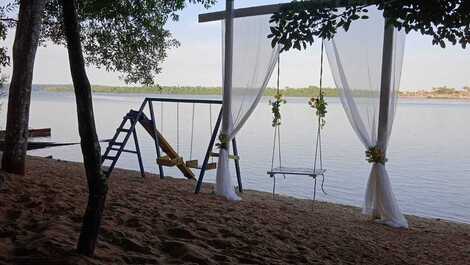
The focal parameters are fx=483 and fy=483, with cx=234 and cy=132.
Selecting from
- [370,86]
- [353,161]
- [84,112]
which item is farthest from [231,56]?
[353,161]

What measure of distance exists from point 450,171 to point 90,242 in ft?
36.1

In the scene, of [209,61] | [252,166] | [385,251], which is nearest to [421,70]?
[252,166]

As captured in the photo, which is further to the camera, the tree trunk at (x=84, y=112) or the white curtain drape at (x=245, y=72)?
the white curtain drape at (x=245, y=72)

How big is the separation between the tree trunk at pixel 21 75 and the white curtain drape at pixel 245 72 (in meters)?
2.13

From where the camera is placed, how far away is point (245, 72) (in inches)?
227

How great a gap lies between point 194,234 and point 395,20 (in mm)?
1835

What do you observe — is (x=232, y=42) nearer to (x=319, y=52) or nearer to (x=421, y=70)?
(x=319, y=52)

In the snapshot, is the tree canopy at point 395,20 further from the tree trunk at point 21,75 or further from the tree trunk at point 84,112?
the tree trunk at point 21,75

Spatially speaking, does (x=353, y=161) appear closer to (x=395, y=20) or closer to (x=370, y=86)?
(x=370, y=86)

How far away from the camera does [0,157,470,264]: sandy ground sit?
2.62 metres

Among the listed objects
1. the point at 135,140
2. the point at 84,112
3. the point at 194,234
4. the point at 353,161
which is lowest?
the point at 353,161

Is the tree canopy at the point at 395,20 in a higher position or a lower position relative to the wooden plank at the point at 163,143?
higher

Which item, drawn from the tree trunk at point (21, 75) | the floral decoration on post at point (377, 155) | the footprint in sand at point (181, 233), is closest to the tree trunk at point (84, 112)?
the footprint in sand at point (181, 233)

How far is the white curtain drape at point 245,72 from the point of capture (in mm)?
5609
